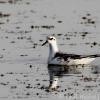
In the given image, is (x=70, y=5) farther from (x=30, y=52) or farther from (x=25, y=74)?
(x=25, y=74)

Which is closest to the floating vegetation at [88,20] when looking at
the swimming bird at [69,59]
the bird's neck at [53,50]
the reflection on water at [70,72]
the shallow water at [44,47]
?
the shallow water at [44,47]

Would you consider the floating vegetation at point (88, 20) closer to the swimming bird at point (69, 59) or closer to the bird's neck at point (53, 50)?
the bird's neck at point (53, 50)

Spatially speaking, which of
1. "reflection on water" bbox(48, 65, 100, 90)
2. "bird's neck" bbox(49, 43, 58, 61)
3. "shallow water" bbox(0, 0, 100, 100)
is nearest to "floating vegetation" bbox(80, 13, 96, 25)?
"shallow water" bbox(0, 0, 100, 100)

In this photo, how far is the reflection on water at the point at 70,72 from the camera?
2125cm

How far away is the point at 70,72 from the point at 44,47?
4171 millimetres

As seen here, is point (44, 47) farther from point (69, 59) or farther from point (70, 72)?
point (70, 72)

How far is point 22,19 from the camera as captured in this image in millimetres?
33531

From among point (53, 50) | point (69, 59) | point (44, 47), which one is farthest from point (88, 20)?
point (69, 59)

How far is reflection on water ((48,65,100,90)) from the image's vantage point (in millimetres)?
21250

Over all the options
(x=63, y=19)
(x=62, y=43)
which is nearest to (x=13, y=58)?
(x=62, y=43)

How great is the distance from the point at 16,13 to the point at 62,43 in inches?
347

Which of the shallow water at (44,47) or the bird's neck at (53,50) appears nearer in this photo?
the shallow water at (44,47)

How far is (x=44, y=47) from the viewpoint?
87.8 feet

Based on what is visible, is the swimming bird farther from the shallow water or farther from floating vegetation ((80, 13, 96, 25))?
floating vegetation ((80, 13, 96, 25))
